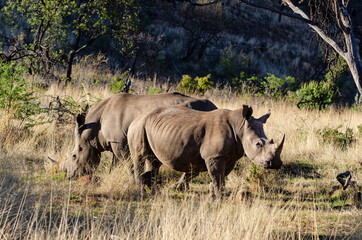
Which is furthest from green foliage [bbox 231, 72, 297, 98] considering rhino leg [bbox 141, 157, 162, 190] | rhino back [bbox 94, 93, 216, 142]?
rhino leg [bbox 141, 157, 162, 190]

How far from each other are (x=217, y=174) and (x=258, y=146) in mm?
700

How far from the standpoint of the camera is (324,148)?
948 cm

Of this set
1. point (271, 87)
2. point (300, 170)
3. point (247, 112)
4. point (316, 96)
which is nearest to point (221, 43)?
point (271, 87)

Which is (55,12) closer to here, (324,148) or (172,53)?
(324,148)

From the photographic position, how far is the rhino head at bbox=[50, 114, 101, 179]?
7.14 m

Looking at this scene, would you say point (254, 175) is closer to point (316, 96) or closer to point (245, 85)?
point (316, 96)

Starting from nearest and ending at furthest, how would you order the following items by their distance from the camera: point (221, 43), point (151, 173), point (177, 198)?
point (177, 198), point (151, 173), point (221, 43)

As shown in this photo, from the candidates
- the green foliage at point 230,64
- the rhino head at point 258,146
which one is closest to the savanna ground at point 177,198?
the rhino head at point 258,146

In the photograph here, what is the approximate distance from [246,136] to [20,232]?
2798 mm

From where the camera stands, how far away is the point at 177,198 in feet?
21.4

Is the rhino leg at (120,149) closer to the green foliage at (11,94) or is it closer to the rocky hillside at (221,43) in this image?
the green foliage at (11,94)

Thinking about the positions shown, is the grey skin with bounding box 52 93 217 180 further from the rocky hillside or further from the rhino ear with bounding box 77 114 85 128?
the rocky hillside

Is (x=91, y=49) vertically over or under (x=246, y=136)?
under

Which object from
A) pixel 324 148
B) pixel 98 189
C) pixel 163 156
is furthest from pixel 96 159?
pixel 324 148
